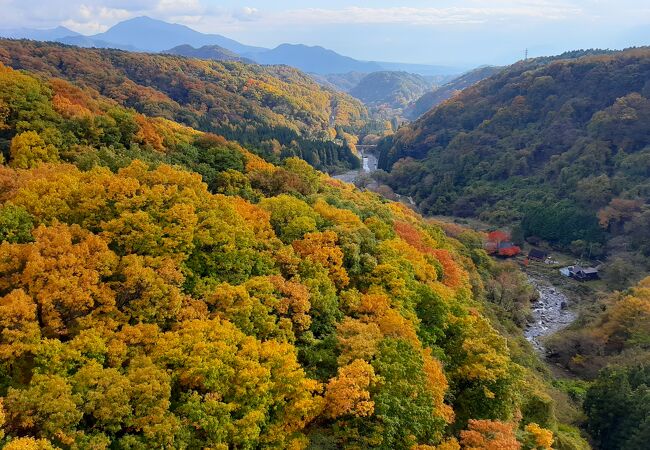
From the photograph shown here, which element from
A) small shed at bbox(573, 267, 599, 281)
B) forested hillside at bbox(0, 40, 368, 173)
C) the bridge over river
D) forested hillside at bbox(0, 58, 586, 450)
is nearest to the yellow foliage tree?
forested hillside at bbox(0, 58, 586, 450)

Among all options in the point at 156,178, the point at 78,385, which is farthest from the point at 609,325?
the point at 78,385

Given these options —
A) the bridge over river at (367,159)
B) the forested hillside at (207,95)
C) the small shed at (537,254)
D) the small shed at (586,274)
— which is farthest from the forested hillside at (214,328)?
the bridge over river at (367,159)

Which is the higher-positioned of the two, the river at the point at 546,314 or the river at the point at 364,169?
the river at the point at 364,169

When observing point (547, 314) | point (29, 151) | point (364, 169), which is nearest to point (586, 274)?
point (547, 314)

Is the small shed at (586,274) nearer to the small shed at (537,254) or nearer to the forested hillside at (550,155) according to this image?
the forested hillside at (550,155)

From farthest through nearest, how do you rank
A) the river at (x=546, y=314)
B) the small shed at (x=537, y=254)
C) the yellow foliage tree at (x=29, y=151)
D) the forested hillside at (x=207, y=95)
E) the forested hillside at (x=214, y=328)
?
the forested hillside at (x=207, y=95)
the small shed at (x=537, y=254)
the river at (x=546, y=314)
the yellow foliage tree at (x=29, y=151)
the forested hillside at (x=214, y=328)

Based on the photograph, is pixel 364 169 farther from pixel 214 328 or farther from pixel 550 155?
pixel 214 328
